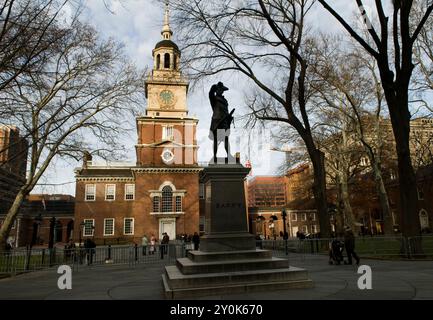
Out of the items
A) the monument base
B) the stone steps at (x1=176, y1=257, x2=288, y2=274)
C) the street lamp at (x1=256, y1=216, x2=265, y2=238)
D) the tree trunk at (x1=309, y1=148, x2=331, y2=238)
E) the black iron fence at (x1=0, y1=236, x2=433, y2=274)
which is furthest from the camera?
the street lamp at (x1=256, y1=216, x2=265, y2=238)

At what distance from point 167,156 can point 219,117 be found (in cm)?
3477

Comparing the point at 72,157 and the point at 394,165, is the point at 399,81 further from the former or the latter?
the point at 394,165

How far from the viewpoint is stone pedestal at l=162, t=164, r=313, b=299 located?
7173 millimetres

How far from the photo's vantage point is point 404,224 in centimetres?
1440

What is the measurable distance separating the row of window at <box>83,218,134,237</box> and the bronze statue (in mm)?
37913

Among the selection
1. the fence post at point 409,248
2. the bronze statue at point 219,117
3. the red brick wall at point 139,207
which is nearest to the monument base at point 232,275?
the bronze statue at point 219,117

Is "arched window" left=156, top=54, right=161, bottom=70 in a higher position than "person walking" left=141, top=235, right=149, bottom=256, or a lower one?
higher

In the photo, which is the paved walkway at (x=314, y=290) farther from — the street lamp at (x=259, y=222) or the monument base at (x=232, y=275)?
the street lamp at (x=259, y=222)

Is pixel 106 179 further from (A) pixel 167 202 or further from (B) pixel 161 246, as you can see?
(B) pixel 161 246

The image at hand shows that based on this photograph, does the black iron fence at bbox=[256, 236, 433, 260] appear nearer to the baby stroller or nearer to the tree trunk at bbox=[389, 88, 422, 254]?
the tree trunk at bbox=[389, 88, 422, 254]

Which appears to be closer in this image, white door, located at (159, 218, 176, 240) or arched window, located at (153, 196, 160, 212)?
white door, located at (159, 218, 176, 240)

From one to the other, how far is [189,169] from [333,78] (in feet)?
82.1

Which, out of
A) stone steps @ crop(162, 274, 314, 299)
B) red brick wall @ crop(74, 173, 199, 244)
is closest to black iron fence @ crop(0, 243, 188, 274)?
stone steps @ crop(162, 274, 314, 299)

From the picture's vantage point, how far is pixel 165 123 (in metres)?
45.0
